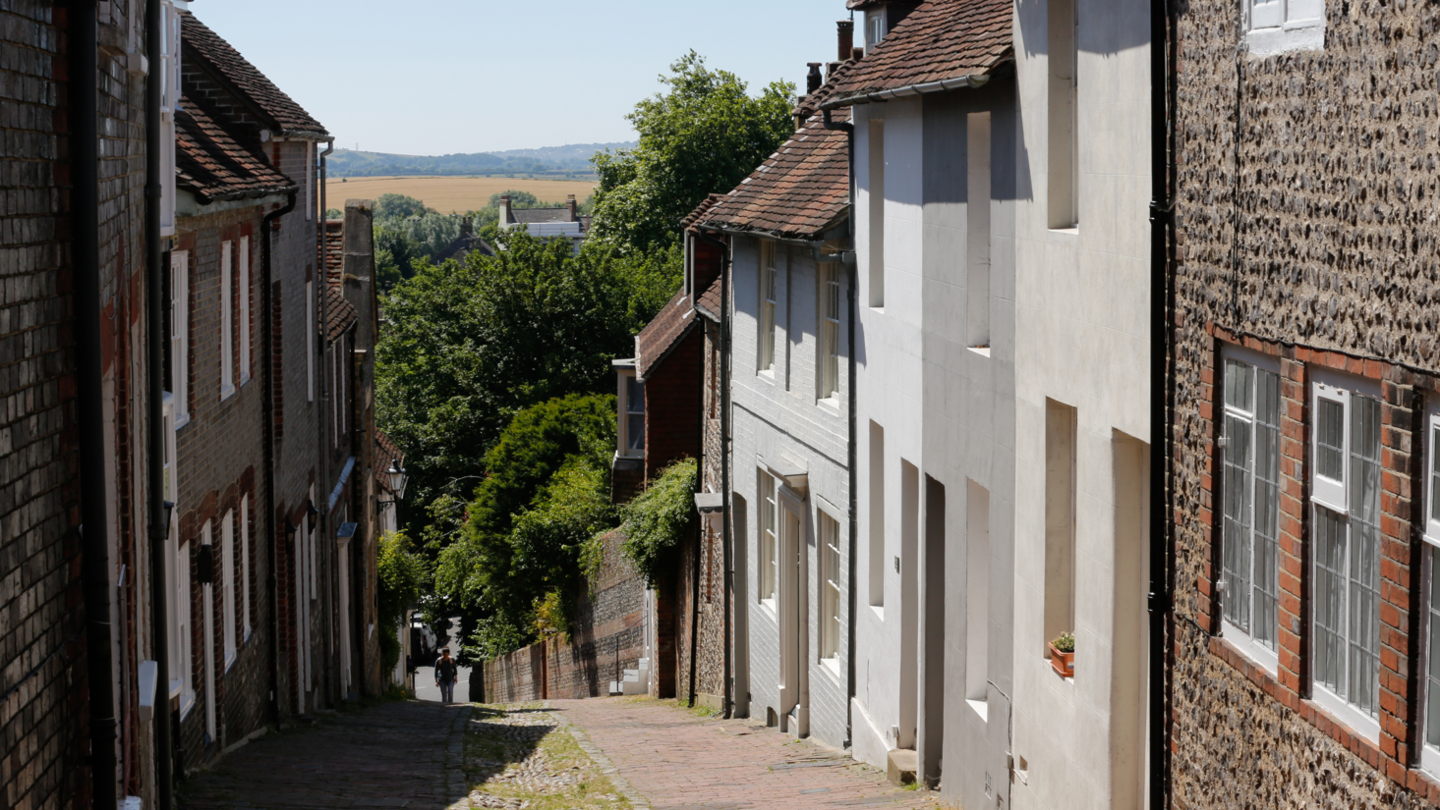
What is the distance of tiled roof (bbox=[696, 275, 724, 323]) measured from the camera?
69.9 ft

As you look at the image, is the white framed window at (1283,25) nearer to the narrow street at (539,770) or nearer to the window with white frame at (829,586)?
the narrow street at (539,770)

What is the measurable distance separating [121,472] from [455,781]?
21.7ft

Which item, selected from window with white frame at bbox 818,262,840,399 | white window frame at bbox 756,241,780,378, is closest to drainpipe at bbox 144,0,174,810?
window with white frame at bbox 818,262,840,399

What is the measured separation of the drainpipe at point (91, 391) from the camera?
596 centimetres

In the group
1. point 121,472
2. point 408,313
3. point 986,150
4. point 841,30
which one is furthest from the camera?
point 408,313

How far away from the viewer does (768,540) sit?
1872 cm

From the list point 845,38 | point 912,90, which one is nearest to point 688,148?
point 845,38

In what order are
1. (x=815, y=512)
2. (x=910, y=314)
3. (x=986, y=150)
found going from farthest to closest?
(x=815, y=512), (x=910, y=314), (x=986, y=150)

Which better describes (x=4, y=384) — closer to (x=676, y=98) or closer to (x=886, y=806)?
(x=886, y=806)

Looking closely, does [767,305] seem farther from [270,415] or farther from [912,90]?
[912,90]

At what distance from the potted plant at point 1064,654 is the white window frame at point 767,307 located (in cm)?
852

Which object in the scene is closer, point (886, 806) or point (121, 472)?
point (121, 472)

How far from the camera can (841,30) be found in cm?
2209

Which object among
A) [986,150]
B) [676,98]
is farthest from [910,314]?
[676,98]
